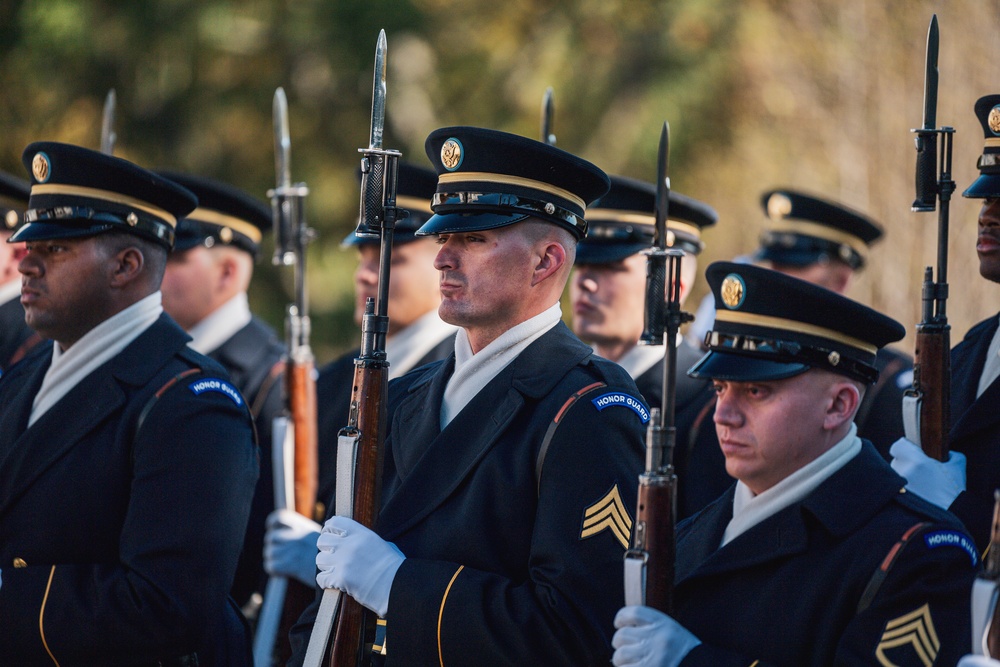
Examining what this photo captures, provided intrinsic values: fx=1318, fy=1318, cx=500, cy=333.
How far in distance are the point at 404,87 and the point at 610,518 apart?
12719mm

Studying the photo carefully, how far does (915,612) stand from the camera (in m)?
3.02

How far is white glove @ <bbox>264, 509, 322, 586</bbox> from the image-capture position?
18.1 ft

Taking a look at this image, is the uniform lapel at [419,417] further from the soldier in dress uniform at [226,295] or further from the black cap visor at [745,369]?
the soldier in dress uniform at [226,295]

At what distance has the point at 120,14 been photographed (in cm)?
1502

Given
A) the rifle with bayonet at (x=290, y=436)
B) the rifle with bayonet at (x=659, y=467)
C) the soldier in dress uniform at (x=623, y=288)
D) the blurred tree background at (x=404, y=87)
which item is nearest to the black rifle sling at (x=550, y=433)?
the rifle with bayonet at (x=659, y=467)

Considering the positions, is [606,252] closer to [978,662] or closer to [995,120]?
[995,120]

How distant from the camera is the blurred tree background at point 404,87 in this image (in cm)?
1488

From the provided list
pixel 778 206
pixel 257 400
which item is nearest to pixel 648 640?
pixel 257 400

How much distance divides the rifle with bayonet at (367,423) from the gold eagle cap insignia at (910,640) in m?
1.38

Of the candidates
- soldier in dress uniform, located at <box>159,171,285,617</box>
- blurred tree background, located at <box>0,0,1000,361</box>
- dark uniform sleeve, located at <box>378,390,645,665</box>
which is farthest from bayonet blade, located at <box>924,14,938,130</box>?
blurred tree background, located at <box>0,0,1000,361</box>

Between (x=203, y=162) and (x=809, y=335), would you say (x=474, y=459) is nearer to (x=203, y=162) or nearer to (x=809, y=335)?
(x=809, y=335)

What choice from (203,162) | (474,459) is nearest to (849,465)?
(474,459)

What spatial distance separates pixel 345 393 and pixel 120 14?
9939 millimetres

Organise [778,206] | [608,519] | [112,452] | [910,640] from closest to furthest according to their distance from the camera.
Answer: [910,640]
[608,519]
[112,452]
[778,206]
